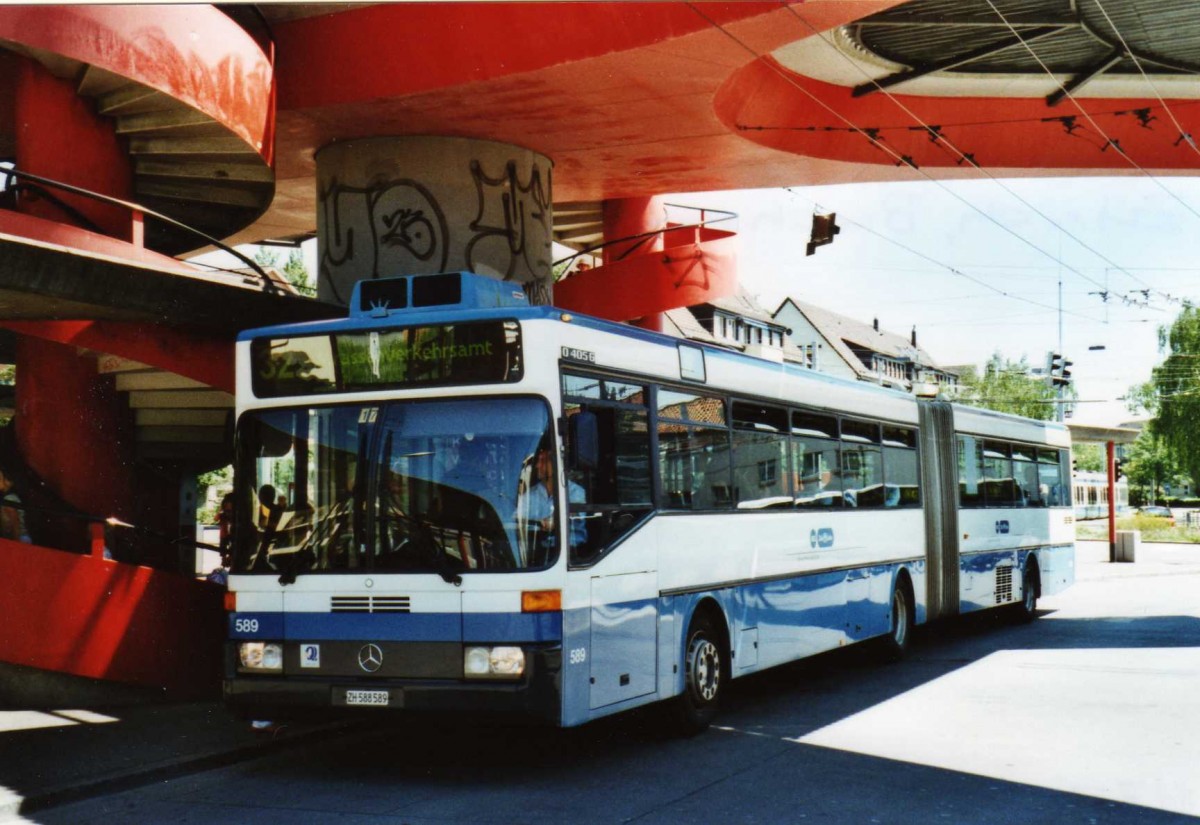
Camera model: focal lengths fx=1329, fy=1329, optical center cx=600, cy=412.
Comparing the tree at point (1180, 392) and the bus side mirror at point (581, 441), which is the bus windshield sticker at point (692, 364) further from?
the tree at point (1180, 392)

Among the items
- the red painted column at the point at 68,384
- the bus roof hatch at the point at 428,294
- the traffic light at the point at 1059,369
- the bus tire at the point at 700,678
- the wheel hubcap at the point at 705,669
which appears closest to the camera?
the bus roof hatch at the point at 428,294

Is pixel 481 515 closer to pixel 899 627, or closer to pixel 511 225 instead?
pixel 899 627

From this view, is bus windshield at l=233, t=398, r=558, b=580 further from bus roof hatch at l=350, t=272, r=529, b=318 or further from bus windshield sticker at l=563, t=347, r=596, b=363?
bus roof hatch at l=350, t=272, r=529, b=318

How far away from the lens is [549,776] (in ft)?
28.7

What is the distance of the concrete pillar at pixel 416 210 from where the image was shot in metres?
17.1

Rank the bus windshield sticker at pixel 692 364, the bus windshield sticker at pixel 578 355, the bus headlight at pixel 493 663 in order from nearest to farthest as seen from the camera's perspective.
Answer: the bus headlight at pixel 493 663
the bus windshield sticker at pixel 578 355
the bus windshield sticker at pixel 692 364

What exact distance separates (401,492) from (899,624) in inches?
335

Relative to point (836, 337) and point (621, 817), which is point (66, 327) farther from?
point (836, 337)

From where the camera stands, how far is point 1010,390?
3686 inches

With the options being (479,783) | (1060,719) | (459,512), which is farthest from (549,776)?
(1060,719)

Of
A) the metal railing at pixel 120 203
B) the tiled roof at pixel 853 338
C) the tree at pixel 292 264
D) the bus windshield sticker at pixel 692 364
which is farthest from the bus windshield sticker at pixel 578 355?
the tiled roof at pixel 853 338

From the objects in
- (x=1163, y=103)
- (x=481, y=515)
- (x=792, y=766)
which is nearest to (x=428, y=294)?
(x=481, y=515)

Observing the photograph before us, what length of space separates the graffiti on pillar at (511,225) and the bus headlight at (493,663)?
9.73 m

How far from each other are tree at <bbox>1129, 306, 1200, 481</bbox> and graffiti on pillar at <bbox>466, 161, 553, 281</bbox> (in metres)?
63.8
